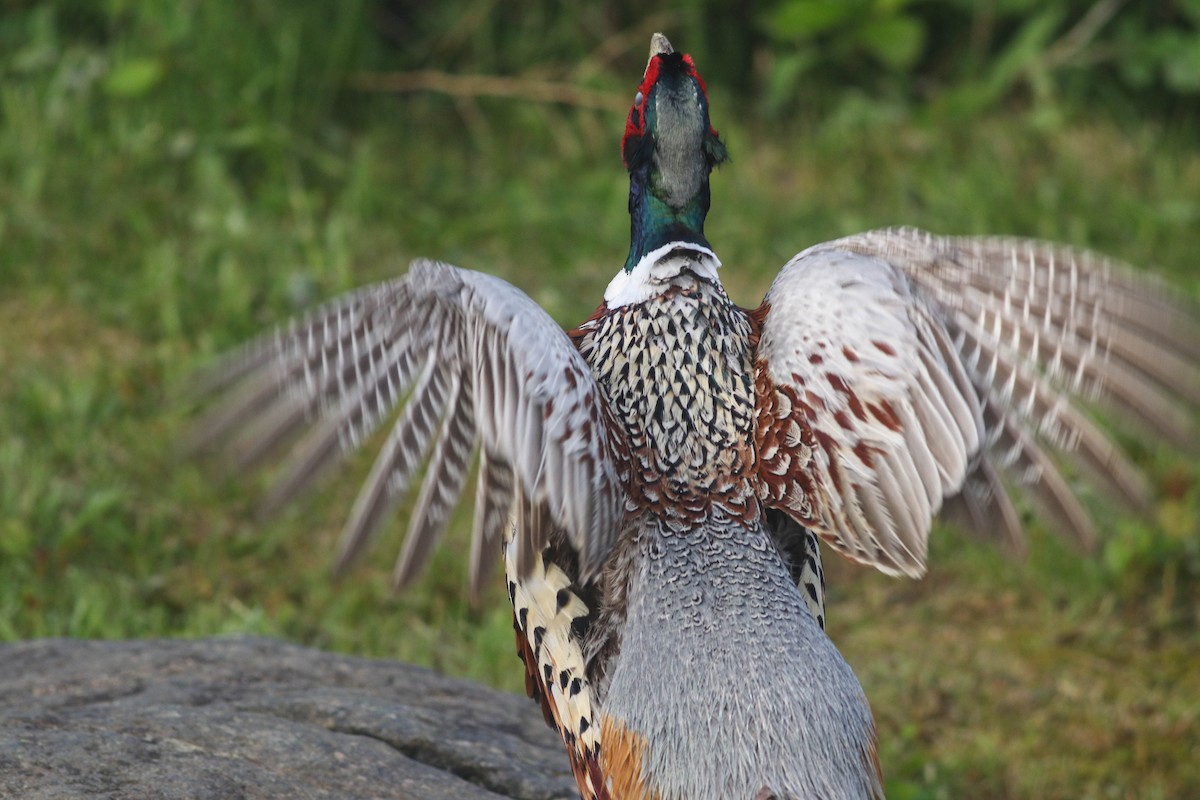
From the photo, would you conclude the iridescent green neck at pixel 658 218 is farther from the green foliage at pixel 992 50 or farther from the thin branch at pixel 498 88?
the green foliage at pixel 992 50

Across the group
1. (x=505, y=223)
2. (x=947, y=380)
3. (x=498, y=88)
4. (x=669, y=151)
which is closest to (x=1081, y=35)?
(x=498, y=88)

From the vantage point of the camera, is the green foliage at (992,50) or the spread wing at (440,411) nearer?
the spread wing at (440,411)

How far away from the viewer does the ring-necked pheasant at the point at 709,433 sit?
99.5 inches

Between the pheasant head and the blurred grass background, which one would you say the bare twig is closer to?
the blurred grass background

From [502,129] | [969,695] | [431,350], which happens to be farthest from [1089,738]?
→ [502,129]

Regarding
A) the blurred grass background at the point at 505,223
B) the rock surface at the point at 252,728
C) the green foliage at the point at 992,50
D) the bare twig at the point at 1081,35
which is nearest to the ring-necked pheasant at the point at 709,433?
the rock surface at the point at 252,728

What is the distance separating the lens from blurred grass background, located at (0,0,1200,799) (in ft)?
14.7

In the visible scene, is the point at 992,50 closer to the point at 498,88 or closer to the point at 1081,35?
the point at 1081,35

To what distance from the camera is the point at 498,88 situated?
680cm

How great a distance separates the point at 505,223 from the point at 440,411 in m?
3.71

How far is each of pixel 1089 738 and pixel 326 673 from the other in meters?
2.16

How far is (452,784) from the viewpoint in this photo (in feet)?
9.83

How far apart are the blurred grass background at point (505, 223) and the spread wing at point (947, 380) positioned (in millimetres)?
1394

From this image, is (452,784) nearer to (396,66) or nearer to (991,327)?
(991,327)
